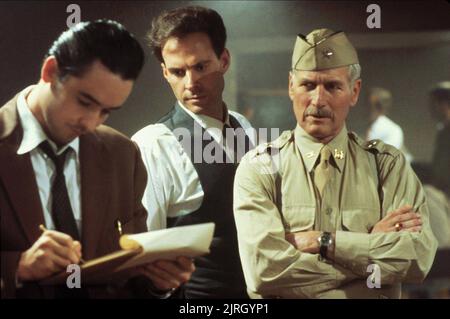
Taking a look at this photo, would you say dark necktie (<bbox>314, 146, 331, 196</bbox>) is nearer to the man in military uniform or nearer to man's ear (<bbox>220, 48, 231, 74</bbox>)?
the man in military uniform

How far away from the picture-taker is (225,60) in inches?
135

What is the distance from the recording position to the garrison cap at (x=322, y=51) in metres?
3.35

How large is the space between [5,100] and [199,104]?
84 cm

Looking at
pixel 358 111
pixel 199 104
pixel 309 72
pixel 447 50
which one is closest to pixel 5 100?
pixel 199 104

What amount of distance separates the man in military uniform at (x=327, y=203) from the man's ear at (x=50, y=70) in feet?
2.92

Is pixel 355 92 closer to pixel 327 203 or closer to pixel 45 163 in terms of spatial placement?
pixel 327 203

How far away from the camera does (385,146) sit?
342 cm

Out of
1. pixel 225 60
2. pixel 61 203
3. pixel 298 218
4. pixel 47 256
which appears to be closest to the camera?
pixel 47 256

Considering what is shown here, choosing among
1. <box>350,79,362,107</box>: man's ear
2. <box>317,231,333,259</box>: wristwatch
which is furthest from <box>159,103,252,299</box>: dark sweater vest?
<box>350,79,362,107</box>: man's ear

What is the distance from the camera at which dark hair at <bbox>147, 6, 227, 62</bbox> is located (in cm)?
339

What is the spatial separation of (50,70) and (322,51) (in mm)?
1168

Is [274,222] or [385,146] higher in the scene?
[385,146]

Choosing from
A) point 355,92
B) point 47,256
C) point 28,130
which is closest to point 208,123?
point 355,92
